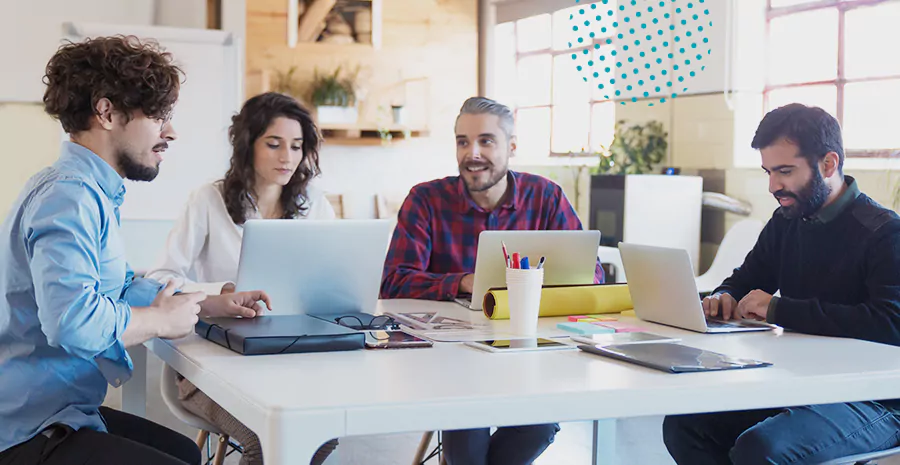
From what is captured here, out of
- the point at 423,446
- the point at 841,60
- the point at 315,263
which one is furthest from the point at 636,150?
the point at 315,263

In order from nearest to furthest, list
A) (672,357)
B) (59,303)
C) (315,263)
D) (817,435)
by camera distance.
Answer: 1. (59,303)
2. (672,357)
3. (817,435)
4. (315,263)

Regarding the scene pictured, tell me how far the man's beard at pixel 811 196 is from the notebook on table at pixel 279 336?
1101 mm

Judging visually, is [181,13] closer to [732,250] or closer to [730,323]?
[732,250]

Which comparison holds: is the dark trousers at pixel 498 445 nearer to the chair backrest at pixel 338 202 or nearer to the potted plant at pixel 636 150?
the potted plant at pixel 636 150

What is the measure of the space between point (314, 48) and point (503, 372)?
5612 millimetres

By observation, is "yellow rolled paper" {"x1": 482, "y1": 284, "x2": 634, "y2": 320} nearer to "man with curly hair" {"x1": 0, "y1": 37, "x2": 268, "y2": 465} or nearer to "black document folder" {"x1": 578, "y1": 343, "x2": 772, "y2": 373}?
"black document folder" {"x1": 578, "y1": 343, "x2": 772, "y2": 373}

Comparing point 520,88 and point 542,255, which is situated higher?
point 520,88

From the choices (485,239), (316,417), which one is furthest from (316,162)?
(316,417)

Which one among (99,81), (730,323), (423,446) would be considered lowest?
(423,446)

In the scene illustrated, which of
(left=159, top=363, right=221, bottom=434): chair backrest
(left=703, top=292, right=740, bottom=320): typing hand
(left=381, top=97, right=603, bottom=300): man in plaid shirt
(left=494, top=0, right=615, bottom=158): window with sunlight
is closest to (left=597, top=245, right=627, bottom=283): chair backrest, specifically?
(left=494, top=0, right=615, bottom=158): window with sunlight

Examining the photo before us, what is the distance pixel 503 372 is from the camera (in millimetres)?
1515

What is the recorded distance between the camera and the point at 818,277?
2197 millimetres

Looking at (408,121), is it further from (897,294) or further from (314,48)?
(897,294)

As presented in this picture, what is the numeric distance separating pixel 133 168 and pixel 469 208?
126 centimetres
